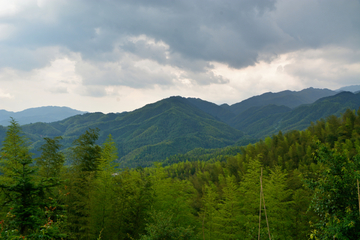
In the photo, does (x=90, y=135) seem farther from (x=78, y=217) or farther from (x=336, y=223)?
(x=336, y=223)

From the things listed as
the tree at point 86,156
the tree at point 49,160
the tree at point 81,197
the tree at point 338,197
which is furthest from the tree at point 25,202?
the tree at point 86,156

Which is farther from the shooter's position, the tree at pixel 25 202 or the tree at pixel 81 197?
the tree at pixel 81 197

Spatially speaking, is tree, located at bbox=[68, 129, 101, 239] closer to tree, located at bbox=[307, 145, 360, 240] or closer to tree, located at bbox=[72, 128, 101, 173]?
tree, located at bbox=[72, 128, 101, 173]

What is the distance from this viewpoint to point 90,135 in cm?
2577

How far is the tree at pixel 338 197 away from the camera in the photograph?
7.68m

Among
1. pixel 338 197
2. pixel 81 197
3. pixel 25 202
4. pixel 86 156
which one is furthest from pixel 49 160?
pixel 338 197

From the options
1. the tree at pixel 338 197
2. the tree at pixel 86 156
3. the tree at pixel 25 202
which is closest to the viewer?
the tree at pixel 338 197

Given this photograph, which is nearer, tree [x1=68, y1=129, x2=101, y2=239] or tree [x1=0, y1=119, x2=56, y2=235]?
tree [x1=0, y1=119, x2=56, y2=235]

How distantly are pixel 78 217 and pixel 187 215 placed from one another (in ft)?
35.1

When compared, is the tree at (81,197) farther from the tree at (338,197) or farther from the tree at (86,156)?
the tree at (338,197)

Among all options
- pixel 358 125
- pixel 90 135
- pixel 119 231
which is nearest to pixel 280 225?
pixel 119 231

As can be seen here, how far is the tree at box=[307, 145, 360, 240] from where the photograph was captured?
768 centimetres

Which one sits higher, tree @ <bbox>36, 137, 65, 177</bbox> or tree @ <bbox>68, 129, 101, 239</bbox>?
tree @ <bbox>36, 137, 65, 177</bbox>

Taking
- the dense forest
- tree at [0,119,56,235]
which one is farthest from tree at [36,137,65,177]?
tree at [0,119,56,235]
